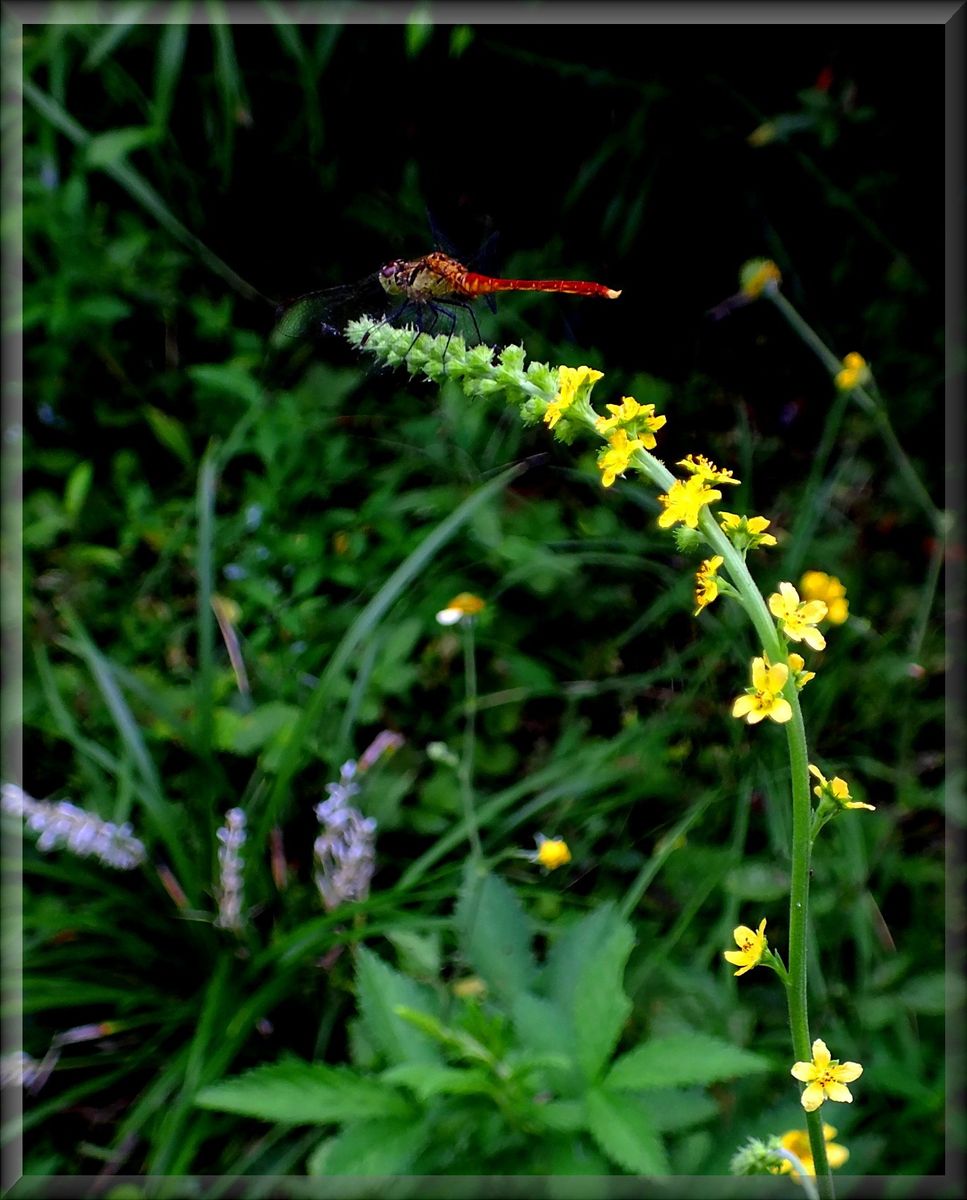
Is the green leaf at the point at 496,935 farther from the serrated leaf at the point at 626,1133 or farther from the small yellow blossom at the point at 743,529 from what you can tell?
the small yellow blossom at the point at 743,529

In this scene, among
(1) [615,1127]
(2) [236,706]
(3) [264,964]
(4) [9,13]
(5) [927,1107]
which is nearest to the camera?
(1) [615,1127]

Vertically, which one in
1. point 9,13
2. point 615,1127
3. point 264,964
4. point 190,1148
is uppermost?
point 9,13

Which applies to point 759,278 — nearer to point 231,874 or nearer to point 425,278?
point 425,278

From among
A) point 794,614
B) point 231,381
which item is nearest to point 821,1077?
point 794,614

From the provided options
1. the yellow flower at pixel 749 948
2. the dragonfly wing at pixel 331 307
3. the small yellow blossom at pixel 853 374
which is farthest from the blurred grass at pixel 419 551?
the yellow flower at pixel 749 948

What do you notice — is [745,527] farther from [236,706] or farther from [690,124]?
[690,124]

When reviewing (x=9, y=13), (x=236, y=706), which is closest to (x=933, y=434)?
(x=236, y=706)

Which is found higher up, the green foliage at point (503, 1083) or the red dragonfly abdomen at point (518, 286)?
the red dragonfly abdomen at point (518, 286)
